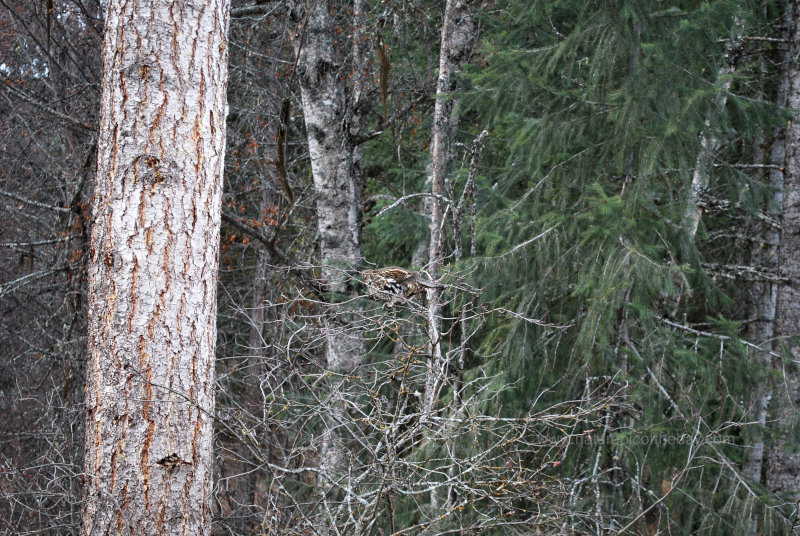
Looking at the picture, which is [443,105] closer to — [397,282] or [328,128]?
[328,128]

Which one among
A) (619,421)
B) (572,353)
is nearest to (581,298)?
(572,353)

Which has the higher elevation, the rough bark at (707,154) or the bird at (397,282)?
the rough bark at (707,154)

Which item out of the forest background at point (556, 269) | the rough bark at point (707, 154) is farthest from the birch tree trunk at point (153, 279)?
the rough bark at point (707, 154)

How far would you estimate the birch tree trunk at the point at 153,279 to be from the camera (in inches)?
110

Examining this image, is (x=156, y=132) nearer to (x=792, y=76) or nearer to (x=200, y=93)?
(x=200, y=93)

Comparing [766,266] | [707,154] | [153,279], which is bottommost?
[766,266]

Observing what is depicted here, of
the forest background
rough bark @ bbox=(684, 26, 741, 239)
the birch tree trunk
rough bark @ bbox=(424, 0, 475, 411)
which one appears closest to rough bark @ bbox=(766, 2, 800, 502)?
the forest background

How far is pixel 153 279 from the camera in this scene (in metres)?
2.85

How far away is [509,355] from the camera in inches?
213

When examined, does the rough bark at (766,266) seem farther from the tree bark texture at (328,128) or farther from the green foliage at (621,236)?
the tree bark texture at (328,128)

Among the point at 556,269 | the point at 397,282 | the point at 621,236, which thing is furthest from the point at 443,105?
the point at 397,282

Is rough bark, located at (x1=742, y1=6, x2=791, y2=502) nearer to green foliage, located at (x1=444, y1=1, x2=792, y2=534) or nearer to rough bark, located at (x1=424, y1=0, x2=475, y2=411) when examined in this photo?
green foliage, located at (x1=444, y1=1, x2=792, y2=534)

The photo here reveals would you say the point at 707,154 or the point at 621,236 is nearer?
the point at 621,236

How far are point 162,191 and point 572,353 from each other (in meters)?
3.34
